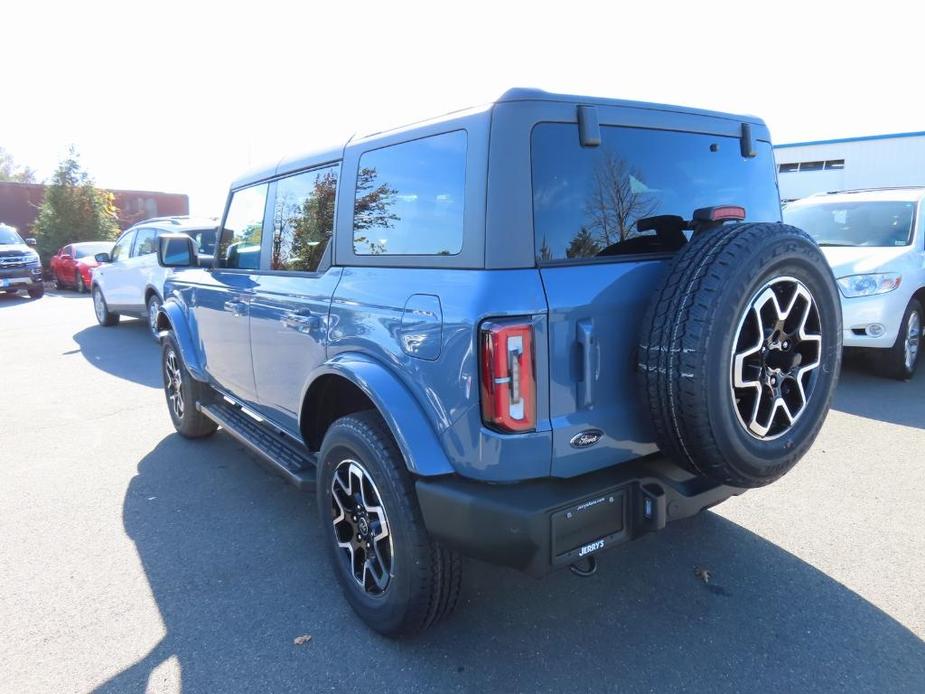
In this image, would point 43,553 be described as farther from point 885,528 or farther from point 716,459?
point 885,528

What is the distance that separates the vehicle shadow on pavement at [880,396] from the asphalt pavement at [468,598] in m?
0.81

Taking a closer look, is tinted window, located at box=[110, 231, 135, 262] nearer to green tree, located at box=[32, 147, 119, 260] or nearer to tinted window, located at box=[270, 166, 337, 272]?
tinted window, located at box=[270, 166, 337, 272]

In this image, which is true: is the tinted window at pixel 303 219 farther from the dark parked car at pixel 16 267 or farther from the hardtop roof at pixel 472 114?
the dark parked car at pixel 16 267

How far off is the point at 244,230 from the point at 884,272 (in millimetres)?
5677

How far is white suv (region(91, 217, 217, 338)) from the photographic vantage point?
941 centimetres

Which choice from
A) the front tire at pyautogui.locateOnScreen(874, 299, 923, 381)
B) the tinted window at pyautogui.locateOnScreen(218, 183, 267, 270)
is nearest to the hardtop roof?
the tinted window at pyautogui.locateOnScreen(218, 183, 267, 270)

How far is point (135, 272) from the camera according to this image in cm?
1003

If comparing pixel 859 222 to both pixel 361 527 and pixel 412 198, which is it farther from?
pixel 361 527

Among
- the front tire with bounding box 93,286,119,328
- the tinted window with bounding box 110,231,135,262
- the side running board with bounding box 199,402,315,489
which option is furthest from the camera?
the front tire with bounding box 93,286,119,328

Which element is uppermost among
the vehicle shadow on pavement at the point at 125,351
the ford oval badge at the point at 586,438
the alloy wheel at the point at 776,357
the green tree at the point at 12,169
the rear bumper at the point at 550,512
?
the green tree at the point at 12,169

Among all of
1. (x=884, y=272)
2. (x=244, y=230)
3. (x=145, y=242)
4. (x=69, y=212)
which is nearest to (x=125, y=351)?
(x=145, y=242)

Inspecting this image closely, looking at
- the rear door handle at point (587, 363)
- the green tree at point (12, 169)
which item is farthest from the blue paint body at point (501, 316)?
the green tree at point (12, 169)

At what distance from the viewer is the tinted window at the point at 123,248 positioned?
10461 millimetres

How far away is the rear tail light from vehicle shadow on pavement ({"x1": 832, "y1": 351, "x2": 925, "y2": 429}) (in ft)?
14.4
